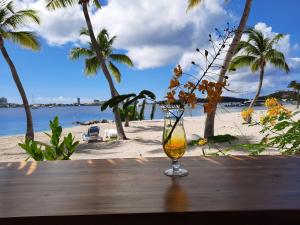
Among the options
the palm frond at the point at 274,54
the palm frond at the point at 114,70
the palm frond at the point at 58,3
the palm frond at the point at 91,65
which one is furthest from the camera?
the palm frond at the point at 114,70

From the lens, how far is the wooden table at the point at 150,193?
91 cm

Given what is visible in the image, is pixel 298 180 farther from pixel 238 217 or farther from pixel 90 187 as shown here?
pixel 90 187

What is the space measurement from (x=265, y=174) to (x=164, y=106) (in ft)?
1.56

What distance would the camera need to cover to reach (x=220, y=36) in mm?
1381

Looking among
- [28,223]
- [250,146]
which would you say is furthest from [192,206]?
[250,146]

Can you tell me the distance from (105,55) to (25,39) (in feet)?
18.8

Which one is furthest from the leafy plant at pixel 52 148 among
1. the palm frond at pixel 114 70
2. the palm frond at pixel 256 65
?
the palm frond at pixel 256 65

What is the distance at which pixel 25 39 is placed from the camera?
12.1 meters

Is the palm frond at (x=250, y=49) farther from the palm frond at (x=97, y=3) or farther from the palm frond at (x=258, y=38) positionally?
the palm frond at (x=97, y=3)

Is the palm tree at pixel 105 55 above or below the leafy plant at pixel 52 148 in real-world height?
above

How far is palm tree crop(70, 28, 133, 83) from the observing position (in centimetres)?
1656

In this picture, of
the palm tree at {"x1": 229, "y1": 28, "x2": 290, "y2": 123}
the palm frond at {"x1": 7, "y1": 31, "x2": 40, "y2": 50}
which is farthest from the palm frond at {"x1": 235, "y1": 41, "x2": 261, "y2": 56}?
the palm frond at {"x1": 7, "y1": 31, "x2": 40, "y2": 50}

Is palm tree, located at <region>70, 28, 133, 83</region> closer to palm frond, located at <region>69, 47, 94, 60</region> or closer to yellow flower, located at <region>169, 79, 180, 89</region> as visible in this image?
palm frond, located at <region>69, 47, 94, 60</region>

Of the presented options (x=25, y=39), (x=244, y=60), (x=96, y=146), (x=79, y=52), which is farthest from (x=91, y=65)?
(x=244, y=60)
